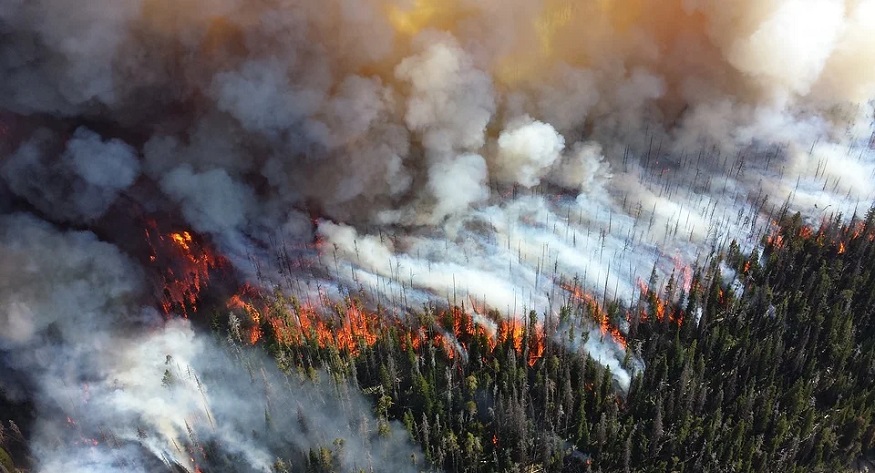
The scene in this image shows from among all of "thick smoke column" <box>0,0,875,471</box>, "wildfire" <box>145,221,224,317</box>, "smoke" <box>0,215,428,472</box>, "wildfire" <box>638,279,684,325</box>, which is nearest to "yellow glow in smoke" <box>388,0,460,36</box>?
"thick smoke column" <box>0,0,875,471</box>

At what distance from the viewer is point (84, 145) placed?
5906cm

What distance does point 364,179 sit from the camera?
63188mm

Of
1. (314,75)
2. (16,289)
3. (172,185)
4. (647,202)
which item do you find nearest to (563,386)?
(647,202)

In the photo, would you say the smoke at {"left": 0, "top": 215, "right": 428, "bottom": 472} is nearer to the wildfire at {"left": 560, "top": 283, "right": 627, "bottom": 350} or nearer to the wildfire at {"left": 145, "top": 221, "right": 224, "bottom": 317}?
the wildfire at {"left": 145, "top": 221, "right": 224, "bottom": 317}

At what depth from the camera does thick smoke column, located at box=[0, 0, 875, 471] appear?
54.9 m

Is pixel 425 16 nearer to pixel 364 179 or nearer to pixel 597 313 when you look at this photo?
pixel 364 179

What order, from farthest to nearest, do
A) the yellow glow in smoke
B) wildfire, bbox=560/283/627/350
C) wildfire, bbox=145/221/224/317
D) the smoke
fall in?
the yellow glow in smoke, wildfire, bbox=145/221/224/317, wildfire, bbox=560/283/627/350, the smoke

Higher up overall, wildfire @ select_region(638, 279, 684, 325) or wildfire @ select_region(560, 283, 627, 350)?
wildfire @ select_region(638, 279, 684, 325)

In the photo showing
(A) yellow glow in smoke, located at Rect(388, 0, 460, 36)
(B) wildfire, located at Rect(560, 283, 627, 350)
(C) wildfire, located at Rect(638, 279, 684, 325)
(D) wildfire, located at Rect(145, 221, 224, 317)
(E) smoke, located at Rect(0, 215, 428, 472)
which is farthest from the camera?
(A) yellow glow in smoke, located at Rect(388, 0, 460, 36)

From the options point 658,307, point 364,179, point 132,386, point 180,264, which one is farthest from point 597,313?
point 132,386

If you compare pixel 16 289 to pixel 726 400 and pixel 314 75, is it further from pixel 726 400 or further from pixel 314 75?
pixel 726 400

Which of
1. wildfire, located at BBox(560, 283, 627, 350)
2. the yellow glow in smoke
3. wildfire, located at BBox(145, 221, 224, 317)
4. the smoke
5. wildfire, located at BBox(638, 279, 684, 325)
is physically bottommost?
the smoke

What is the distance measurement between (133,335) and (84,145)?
17773 millimetres

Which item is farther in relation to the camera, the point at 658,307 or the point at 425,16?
the point at 425,16
